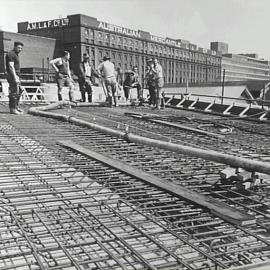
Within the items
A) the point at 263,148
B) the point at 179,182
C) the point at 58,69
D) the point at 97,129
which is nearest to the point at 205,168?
the point at 179,182

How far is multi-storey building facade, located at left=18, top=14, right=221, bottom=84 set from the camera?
222 ft

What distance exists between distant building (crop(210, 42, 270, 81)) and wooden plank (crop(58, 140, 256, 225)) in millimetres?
110559

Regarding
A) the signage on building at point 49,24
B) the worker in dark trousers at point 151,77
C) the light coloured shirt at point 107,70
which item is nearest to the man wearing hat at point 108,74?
the light coloured shirt at point 107,70

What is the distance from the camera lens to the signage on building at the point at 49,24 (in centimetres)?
6981

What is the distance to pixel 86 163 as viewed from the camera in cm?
525

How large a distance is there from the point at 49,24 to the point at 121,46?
46.1 feet

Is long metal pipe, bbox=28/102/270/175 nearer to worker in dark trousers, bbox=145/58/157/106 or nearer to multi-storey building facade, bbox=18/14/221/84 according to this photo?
worker in dark trousers, bbox=145/58/157/106

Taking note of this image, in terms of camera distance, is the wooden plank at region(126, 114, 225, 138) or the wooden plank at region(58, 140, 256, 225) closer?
the wooden plank at region(58, 140, 256, 225)

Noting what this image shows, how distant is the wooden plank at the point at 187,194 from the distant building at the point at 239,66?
363ft

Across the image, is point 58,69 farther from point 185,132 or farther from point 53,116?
point 185,132

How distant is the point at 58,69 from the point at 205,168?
9392 mm

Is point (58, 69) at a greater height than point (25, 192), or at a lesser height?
greater

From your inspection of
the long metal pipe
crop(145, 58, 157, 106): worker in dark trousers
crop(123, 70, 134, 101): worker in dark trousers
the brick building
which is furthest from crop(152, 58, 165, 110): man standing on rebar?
the brick building

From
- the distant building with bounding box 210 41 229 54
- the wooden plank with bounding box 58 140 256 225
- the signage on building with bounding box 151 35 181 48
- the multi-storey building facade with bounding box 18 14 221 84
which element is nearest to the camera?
the wooden plank with bounding box 58 140 256 225
